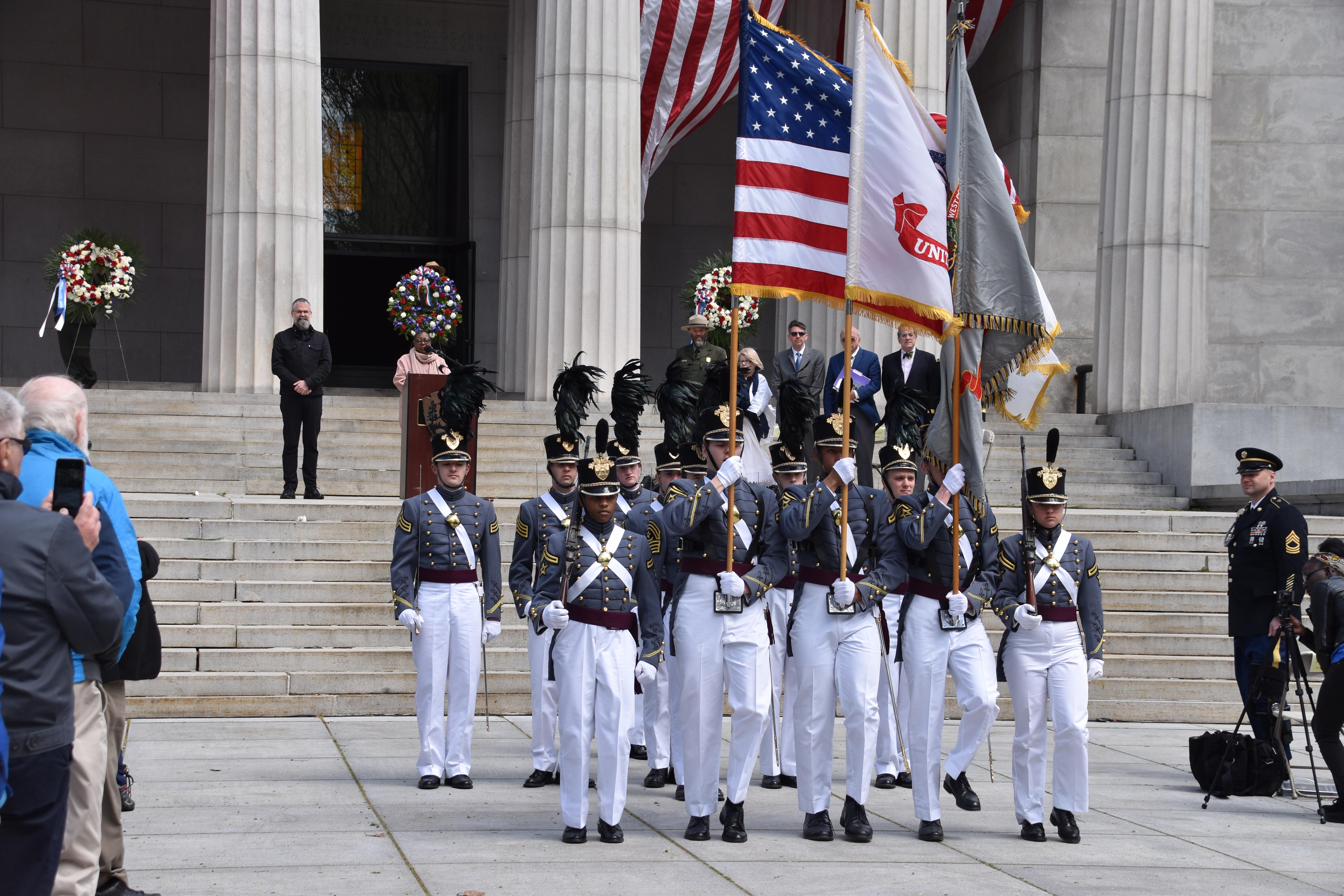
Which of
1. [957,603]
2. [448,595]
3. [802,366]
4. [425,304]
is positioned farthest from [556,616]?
[425,304]

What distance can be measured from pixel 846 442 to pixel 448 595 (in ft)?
8.95

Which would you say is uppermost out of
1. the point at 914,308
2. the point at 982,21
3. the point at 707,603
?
the point at 982,21

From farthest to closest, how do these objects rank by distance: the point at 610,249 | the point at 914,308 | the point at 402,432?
the point at 610,249 → the point at 402,432 → the point at 914,308

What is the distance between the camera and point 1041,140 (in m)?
24.7

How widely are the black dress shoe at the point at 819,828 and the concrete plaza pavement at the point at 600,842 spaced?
2.0 inches

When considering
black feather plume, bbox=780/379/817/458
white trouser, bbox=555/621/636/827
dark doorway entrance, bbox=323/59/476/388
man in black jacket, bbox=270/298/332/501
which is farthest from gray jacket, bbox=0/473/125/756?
dark doorway entrance, bbox=323/59/476/388

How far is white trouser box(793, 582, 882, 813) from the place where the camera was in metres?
8.18

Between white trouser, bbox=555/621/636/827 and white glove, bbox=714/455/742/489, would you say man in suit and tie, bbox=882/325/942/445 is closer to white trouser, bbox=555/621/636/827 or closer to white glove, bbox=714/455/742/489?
white glove, bbox=714/455/742/489

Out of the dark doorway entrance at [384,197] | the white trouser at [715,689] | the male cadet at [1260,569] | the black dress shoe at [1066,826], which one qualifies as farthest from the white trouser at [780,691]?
the dark doorway entrance at [384,197]

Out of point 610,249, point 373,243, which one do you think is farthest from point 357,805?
point 373,243

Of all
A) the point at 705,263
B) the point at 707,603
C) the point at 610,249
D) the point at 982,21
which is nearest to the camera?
the point at 707,603

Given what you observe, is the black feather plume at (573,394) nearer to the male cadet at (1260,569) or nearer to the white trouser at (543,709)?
the white trouser at (543,709)

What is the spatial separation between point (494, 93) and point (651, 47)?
23.0 feet

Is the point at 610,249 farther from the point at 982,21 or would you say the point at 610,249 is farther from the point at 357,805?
the point at 357,805
